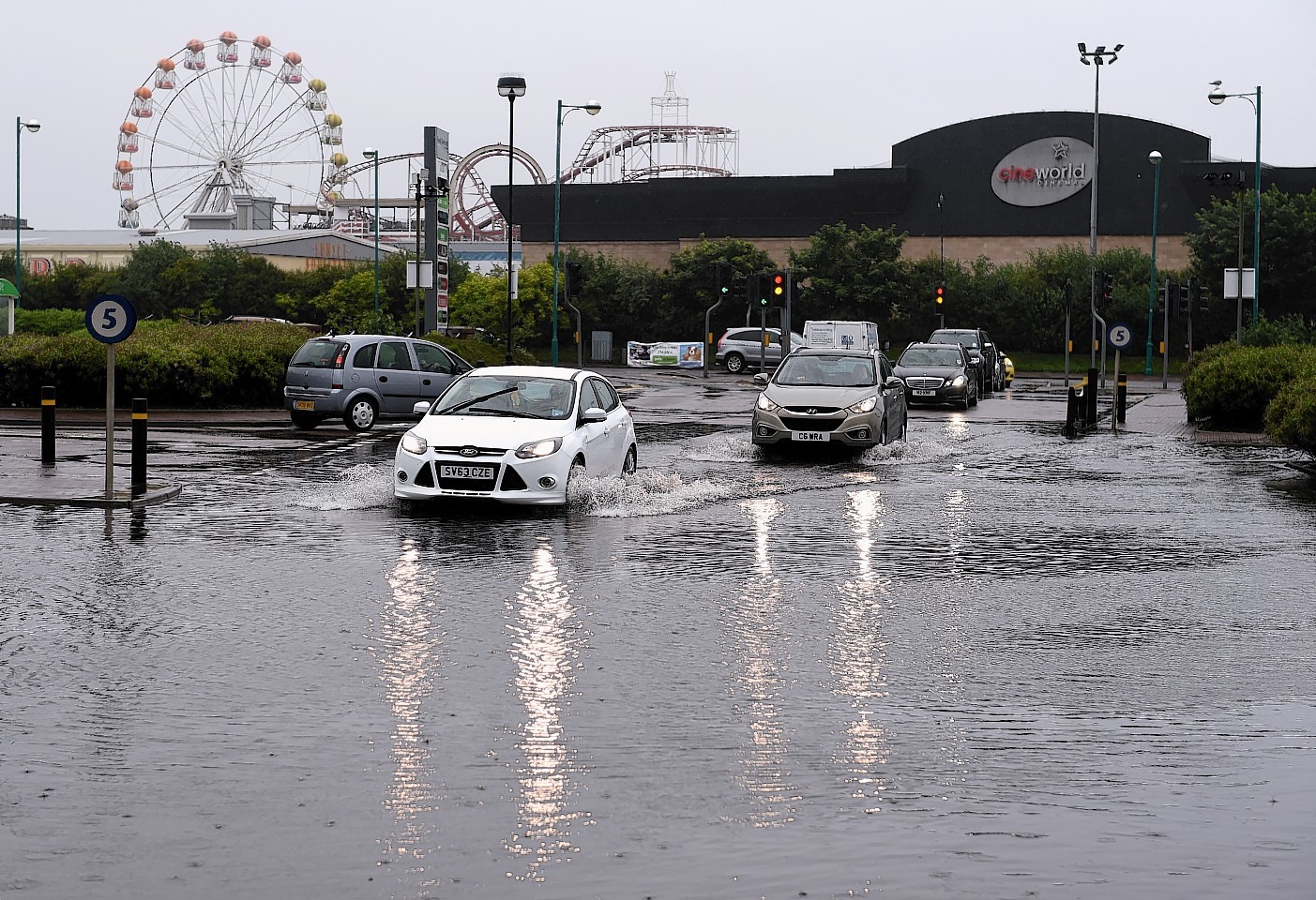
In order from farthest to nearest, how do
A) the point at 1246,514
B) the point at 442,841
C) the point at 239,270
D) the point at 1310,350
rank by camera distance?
the point at 239,270, the point at 1310,350, the point at 1246,514, the point at 442,841

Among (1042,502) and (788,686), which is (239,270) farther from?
(788,686)

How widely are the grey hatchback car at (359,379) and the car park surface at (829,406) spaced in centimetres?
639

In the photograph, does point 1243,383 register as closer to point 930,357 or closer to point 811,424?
point 930,357

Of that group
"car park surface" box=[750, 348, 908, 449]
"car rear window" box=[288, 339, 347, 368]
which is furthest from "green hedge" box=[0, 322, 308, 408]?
"car park surface" box=[750, 348, 908, 449]

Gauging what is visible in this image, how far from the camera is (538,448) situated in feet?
49.2

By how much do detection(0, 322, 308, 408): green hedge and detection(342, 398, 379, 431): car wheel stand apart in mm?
4811

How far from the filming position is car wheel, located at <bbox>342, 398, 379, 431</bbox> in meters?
26.3

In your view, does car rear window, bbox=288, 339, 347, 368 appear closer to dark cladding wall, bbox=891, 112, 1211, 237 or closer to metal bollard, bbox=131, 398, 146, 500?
metal bollard, bbox=131, 398, 146, 500

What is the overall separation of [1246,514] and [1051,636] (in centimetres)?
724

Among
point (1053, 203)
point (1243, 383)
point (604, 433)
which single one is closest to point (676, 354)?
point (1053, 203)

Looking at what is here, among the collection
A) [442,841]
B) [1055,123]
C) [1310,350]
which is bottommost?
[442,841]

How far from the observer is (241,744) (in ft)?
20.9

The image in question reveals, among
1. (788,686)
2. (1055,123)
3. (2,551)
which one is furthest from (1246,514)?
(1055,123)

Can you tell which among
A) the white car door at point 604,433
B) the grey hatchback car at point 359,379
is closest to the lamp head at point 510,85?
the grey hatchback car at point 359,379
